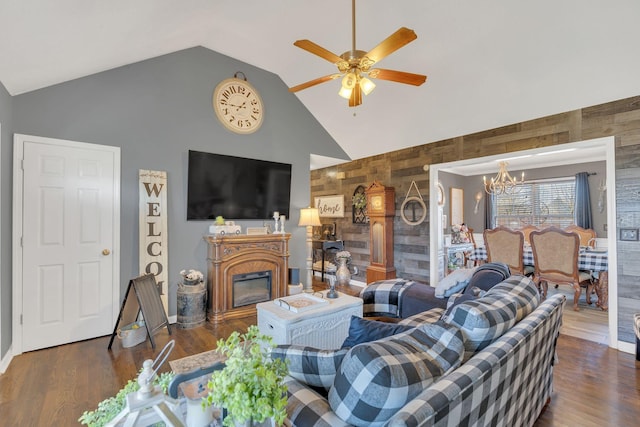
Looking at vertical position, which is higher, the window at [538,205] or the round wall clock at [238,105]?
the round wall clock at [238,105]

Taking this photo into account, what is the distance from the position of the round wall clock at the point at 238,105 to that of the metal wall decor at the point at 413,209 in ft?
8.80

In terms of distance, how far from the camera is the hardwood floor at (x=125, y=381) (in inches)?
80.5

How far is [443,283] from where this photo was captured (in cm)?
289

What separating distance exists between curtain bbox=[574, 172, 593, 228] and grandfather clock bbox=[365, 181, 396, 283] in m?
4.10

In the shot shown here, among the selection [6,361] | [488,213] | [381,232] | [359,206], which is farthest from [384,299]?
[488,213]

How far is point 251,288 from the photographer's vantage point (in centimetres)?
420

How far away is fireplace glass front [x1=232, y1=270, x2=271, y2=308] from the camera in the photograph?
4.04 meters

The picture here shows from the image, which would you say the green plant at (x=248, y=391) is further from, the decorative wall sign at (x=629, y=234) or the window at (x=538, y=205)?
the window at (x=538, y=205)

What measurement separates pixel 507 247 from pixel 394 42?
12.1 feet

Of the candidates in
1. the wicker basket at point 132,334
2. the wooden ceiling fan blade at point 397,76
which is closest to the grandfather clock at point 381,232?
the wooden ceiling fan blade at point 397,76

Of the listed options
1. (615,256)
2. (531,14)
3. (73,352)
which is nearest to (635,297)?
(615,256)

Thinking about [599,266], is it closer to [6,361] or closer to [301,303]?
[301,303]

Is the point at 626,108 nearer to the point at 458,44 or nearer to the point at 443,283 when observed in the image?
the point at 458,44

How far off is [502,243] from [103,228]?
17.4 feet
